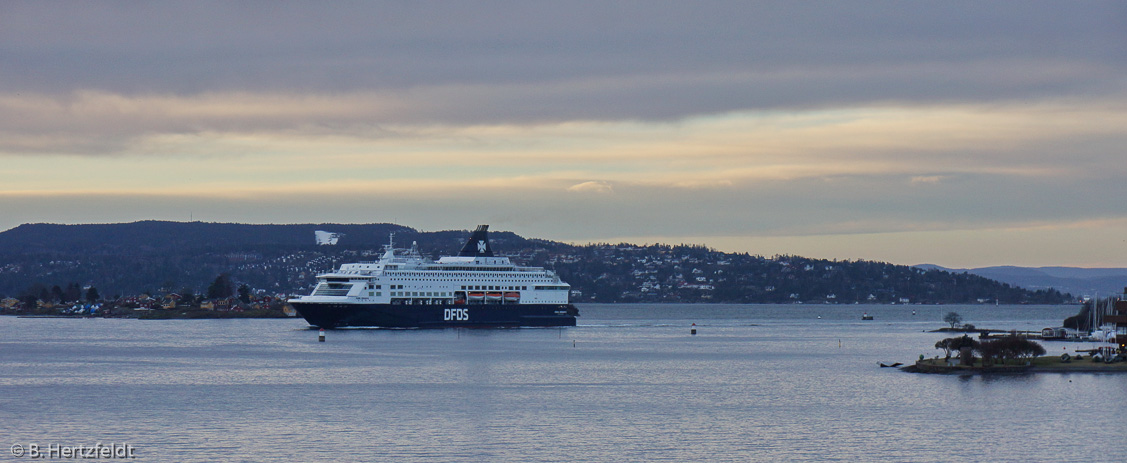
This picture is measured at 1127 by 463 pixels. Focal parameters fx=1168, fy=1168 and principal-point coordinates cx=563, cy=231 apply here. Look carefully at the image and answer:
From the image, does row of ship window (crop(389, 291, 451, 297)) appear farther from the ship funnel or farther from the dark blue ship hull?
the ship funnel

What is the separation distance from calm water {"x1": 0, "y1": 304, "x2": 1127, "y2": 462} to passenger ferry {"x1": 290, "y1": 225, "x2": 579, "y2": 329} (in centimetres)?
1702

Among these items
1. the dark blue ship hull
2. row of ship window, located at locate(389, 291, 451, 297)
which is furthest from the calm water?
row of ship window, located at locate(389, 291, 451, 297)

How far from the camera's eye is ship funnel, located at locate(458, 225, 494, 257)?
94250 millimetres

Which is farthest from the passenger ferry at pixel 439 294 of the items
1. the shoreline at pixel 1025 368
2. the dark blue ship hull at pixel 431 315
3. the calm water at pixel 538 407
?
the shoreline at pixel 1025 368

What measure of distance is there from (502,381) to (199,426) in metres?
17.0

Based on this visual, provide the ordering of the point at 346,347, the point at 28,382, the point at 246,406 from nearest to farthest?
the point at 246,406
the point at 28,382
the point at 346,347

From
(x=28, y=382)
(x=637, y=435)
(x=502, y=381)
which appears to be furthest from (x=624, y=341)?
(x=637, y=435)

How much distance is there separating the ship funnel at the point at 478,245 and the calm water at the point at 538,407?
969 inches

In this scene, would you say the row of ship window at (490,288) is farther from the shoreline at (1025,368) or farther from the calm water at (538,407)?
the shoreline at (1025,368)

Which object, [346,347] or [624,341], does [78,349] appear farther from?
[624,341]

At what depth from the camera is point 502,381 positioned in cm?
4919

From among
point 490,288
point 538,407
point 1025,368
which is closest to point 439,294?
point 490,288

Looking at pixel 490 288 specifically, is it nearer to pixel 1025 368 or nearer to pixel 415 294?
pixel 415 294

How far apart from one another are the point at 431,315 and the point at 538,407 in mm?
50610
